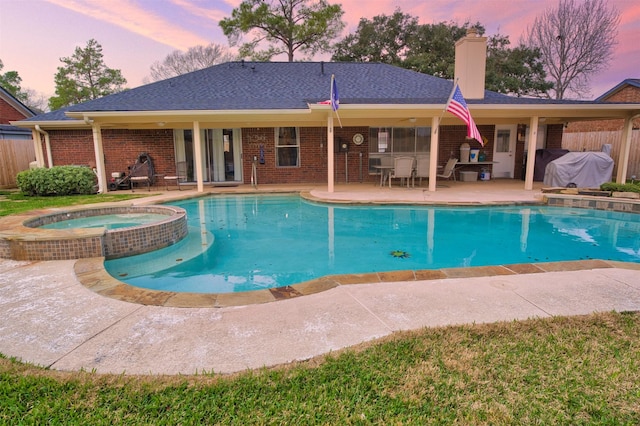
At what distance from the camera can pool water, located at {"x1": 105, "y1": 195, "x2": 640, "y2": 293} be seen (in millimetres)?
4961

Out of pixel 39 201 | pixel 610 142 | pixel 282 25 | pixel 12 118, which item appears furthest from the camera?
pixel 282 25

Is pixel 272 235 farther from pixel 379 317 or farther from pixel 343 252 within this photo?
pixel 379 317

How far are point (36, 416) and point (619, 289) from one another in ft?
14.8

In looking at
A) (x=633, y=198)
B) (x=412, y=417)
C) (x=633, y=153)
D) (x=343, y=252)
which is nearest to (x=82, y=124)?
(x=343, y=252)

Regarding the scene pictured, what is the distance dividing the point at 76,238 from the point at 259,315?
10.3ft

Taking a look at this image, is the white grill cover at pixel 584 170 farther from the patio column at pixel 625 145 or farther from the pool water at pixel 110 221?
the pool water at pixel 110 221

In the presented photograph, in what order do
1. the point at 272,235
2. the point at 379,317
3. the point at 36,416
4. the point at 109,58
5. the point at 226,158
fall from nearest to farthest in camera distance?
the point at 36,416, the point at 379,317, the point at 272,235, the point at 226,158, the point at 109,58

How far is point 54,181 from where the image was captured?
1033 cm

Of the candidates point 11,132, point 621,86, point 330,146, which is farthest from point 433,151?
point 11,132

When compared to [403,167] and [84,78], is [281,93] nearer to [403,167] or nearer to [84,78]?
[403,167]

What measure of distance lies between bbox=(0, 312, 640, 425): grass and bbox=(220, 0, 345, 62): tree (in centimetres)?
2380

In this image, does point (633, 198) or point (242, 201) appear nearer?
point (633, 198)

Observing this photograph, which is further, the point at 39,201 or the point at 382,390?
the point at 39,201

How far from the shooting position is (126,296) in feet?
10.9
